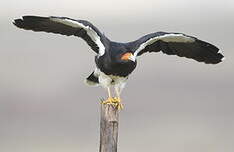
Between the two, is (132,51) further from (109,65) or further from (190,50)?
(190,50)

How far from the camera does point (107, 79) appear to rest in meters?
8.80

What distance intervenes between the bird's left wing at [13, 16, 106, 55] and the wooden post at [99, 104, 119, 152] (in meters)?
1.12

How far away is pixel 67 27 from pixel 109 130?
6.06 ft

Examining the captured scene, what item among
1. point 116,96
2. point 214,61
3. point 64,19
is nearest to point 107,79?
point 116,96

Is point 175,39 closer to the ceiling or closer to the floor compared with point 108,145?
closer to the ceiling

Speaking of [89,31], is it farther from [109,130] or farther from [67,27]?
[109,130]

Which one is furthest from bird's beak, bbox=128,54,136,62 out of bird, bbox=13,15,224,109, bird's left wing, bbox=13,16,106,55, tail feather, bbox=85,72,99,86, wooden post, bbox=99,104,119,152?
tail feather, bbox=85,72,99,86

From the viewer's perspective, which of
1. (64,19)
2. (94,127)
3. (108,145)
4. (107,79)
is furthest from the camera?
(94,127)

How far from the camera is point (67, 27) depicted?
881 cm

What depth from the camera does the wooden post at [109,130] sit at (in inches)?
290

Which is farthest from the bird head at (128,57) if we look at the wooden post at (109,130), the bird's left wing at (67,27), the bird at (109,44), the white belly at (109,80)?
the wooden post at (109,130)

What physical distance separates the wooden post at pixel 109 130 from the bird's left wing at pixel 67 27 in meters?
1.12

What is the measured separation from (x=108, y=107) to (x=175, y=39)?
178 centimetres

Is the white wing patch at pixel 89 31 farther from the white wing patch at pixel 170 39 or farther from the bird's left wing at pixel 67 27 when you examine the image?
the white wing patch at pixel 170 39
